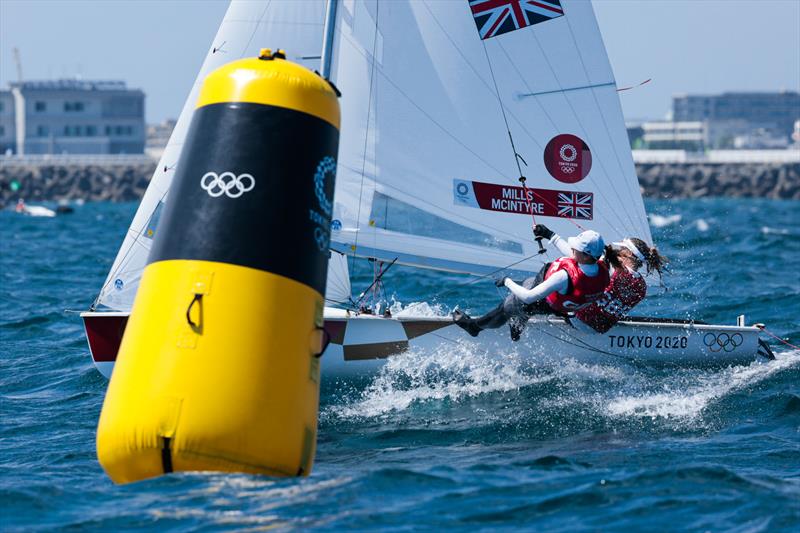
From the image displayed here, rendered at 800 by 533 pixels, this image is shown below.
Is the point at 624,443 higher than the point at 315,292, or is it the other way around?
the point at 315,292

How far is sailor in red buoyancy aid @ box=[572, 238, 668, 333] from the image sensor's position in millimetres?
10234

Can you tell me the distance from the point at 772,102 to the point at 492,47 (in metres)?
167

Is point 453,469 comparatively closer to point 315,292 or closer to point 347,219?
point 315,292

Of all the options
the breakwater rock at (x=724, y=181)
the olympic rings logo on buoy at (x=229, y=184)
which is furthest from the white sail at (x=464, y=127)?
the breakwater rock at (x=724, y=181)

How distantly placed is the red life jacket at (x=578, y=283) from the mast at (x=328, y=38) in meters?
2.46

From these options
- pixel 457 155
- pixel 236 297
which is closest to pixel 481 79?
pixel 457 155

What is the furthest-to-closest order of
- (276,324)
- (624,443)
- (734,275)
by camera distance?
(734,275) < (624,443) < (276,324)

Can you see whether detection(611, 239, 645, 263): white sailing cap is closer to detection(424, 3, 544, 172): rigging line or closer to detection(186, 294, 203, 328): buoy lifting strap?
detection(424, 3, 544, 172): rigging line

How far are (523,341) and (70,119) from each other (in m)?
85.5

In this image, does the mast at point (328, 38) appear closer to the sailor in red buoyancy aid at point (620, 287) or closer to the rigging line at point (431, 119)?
the rigging line at point (431, 119)

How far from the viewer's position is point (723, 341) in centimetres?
1112

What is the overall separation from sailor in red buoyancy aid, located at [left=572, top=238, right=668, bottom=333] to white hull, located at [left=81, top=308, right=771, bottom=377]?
0.35 metres

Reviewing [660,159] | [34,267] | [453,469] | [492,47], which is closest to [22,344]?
[492,47]

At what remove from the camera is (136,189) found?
71688mm
